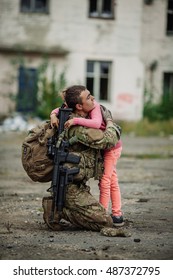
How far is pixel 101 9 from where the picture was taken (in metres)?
26.5

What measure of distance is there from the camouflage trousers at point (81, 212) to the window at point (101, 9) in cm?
2026

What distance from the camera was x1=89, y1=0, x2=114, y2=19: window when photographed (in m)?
26.4

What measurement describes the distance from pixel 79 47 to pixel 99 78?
56.4 inches

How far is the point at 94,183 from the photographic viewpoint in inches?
440

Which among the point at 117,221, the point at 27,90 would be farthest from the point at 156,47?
the point at 117,221

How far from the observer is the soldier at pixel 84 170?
21.8ft

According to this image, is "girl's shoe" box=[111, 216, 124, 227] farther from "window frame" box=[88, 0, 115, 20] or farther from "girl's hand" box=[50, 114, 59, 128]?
"window frame" box=[88, 0, 115, 20]

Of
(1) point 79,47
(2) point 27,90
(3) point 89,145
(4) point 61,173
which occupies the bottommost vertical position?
(2) point 27,90

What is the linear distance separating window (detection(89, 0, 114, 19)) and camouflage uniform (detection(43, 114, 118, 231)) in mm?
20087

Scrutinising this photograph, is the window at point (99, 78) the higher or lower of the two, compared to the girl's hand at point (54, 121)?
lower

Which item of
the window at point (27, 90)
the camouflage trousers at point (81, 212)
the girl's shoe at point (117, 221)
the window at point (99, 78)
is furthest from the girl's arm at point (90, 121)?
the window at point (99, 78)

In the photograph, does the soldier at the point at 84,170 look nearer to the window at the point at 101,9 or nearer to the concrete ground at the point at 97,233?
the concrete ground at the point at 97,233

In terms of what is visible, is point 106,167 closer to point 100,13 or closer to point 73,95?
point 73,95
